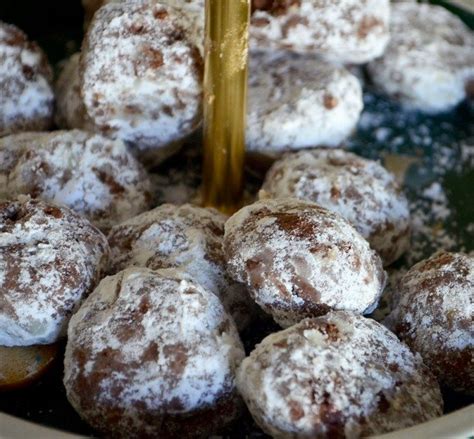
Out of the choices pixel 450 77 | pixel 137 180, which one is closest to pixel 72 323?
pixel 137 180

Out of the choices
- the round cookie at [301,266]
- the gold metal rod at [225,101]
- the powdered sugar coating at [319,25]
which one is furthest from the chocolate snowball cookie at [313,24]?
the round cookie at [301,266]

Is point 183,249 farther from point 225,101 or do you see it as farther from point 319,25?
point 319,25

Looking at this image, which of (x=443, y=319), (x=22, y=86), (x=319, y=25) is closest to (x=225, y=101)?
(x=319, y=25)

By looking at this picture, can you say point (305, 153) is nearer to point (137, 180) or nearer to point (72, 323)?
point (137, 180)

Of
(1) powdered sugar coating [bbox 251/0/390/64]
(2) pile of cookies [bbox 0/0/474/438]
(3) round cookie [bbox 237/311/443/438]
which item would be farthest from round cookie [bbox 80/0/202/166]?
(3) round cookie [bbox 237/311/443/438]

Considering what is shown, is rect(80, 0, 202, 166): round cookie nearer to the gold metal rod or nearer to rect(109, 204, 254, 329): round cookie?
the gold metal rod

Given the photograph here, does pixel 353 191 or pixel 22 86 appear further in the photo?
pixel 22 86
